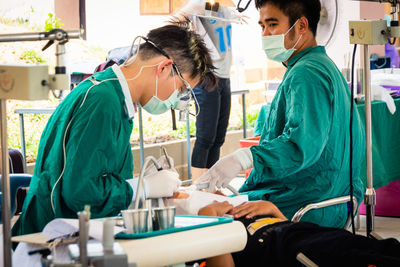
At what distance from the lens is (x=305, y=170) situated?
8.02ft

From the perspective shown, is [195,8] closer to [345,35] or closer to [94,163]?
[94,163]

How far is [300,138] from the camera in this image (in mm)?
2346

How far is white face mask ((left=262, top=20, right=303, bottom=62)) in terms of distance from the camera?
276 cm

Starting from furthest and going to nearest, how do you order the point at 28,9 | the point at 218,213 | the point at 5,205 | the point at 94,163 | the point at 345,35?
the point at 345,35
the point at 28,9
the point at 218,213
the point at 94,163
the point at 5,205

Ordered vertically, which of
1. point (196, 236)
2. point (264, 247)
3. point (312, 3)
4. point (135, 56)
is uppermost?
point (312, 3)

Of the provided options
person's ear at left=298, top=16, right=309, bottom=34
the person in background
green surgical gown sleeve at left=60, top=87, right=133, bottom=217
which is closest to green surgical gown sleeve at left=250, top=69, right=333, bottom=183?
person's ear at left=298, top=16, right=309, bottom=34

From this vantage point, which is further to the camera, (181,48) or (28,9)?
(28,9)

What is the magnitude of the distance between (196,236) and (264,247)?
1.58 feet

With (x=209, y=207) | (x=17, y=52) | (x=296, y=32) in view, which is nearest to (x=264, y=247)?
(x=209, y=207)

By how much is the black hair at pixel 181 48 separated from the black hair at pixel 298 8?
0.63 m

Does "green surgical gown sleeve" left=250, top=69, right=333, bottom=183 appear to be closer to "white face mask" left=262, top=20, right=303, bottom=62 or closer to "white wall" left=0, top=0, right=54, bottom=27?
"white face mask" left=262, top=20, right=303, bottom=62

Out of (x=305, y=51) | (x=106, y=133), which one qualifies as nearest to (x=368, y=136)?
(x=305, y=51)

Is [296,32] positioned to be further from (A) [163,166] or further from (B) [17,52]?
(B) [17,52]

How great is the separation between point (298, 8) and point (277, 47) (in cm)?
20
